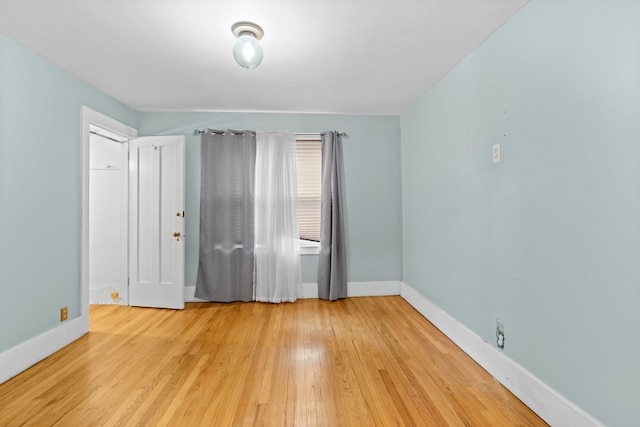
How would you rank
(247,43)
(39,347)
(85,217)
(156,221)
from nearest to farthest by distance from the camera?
(247,43), (39,347), (85,217), (156,221)

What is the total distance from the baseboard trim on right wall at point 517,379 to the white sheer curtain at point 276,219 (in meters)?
1.81

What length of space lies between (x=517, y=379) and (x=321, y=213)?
261 cm

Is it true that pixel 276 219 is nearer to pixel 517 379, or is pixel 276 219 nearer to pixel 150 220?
pixel 150 220

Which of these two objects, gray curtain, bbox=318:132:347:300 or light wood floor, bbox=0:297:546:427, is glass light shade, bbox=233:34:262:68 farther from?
light wood floor, bbox=0:297:546:427

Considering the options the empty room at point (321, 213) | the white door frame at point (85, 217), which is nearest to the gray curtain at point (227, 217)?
the empty room at point (321, 213)

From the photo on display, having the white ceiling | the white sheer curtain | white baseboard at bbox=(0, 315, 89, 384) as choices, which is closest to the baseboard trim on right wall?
the white sheer curtain

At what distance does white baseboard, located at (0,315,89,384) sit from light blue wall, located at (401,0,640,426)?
342 cm

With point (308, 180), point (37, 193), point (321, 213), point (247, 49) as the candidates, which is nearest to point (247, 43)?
point (247, 49)

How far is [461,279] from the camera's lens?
2617 millimetres

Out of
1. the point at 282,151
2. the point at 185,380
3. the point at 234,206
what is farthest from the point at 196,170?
the point at 185,380

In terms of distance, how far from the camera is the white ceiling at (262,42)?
188 cm

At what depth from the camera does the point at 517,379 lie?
1.91m

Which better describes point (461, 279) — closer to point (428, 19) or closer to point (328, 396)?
point (328, 396)

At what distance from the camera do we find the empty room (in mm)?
1542
